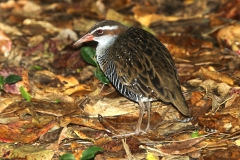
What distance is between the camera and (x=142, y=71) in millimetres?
6695

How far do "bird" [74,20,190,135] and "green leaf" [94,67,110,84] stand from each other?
274 mm

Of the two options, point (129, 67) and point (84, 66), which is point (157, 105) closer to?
point (129, 67)

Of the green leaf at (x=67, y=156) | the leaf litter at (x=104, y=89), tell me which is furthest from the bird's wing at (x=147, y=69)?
the green leaf at (x=67, y=156)

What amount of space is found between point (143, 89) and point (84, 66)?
2.17 metres

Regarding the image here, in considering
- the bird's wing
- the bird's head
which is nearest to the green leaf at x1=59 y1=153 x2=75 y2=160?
the bird's wing

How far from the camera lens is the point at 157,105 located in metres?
7.40

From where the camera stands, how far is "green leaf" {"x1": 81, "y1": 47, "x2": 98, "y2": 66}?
26.6 ft

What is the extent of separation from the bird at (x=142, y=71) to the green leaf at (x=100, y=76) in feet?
0.90

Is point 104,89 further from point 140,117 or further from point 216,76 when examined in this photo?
point 216,76

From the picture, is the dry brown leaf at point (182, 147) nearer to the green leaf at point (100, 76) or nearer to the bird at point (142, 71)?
the bird at point (142, 71)

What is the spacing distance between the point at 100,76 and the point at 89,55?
56 cm

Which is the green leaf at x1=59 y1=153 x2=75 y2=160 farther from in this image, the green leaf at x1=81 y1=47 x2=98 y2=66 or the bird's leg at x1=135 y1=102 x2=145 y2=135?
the green leaf at x1=81 y1=47 x2=98 y2=66

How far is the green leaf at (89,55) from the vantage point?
810 centimetres

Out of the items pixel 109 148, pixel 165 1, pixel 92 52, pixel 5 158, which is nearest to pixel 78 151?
pixel 109 148
